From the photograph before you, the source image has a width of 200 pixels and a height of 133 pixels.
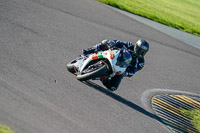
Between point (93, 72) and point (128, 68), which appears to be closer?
point (93, 72)

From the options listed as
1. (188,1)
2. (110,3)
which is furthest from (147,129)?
(188,1)

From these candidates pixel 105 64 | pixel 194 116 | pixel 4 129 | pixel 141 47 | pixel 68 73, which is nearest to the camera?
pixel 4 129

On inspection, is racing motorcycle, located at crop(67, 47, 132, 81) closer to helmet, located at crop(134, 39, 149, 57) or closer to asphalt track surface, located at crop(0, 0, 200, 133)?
helmet, located at crop(134, 39, 149, 57)

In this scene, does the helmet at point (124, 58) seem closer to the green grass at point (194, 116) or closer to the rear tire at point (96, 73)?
the rear tire at point (96, 73)

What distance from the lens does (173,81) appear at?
41.4 feet

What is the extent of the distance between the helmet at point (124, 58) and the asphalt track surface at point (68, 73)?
0.91 meters

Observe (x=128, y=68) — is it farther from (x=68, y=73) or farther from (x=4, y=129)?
(x=4, y=129)

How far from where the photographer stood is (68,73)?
979 cm

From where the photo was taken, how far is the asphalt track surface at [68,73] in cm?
747

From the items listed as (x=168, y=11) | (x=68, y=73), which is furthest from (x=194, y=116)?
(x=168, y=11)

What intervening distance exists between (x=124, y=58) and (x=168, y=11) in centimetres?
1322

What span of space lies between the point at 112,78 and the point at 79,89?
0.98m

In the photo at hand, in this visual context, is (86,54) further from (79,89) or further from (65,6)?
(65,6)

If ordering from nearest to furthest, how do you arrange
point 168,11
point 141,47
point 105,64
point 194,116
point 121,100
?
point 105,64 → point 141,47 → point 121,100 → point 194,116 → point 168,11
